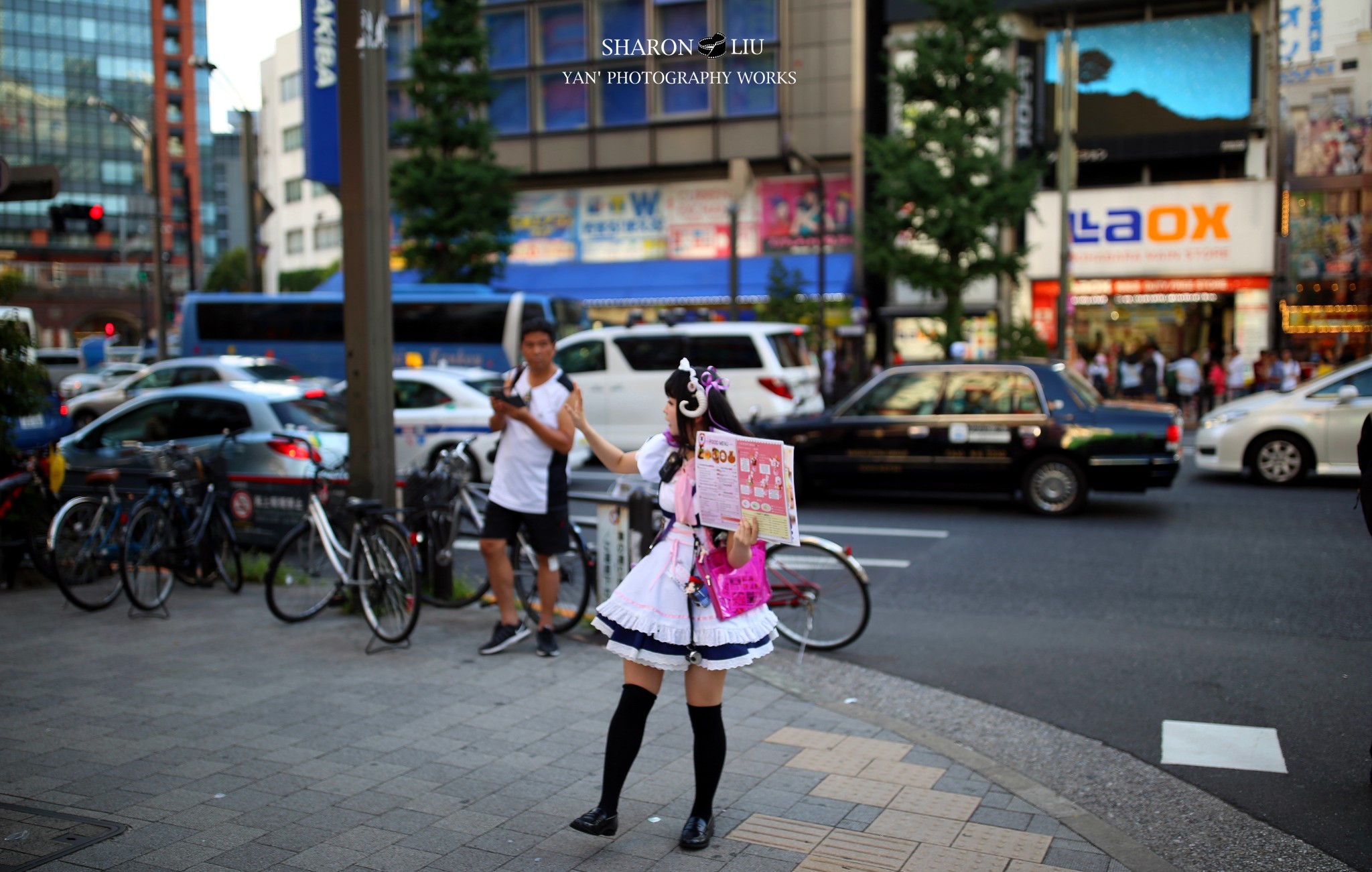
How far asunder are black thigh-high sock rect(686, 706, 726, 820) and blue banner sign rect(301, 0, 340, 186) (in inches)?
210

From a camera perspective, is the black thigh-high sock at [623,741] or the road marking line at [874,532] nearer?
the black thigh-high sock at [623,741]

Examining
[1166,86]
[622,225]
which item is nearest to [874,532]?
[1166,86]

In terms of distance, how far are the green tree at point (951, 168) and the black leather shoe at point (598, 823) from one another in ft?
69.4

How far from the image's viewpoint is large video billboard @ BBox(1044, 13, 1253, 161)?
98.6ft

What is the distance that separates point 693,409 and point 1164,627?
4731 millimetres

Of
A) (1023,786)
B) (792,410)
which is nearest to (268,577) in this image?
(1023,786)

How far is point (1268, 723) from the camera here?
17.5ft

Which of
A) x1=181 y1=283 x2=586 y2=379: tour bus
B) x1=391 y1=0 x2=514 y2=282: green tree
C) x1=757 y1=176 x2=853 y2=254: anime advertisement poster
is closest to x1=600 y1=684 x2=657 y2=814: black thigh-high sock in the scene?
x1=181 y1=283 x2=586 y2=379: tour bus

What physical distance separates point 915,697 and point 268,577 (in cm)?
395

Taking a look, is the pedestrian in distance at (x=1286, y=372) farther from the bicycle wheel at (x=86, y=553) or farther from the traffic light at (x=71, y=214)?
the traffic light at (x=71, y=214)

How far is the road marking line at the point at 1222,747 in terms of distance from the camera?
191 inches

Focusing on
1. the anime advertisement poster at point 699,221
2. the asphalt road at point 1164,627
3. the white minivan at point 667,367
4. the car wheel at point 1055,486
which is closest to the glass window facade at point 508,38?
the anime advertisement poster at point 699,221

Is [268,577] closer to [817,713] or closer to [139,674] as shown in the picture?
[139,674]

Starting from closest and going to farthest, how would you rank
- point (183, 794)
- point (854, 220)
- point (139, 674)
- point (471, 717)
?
point (183, 794)
point (471, 717)
point (139, 674)
point (854, 220)
